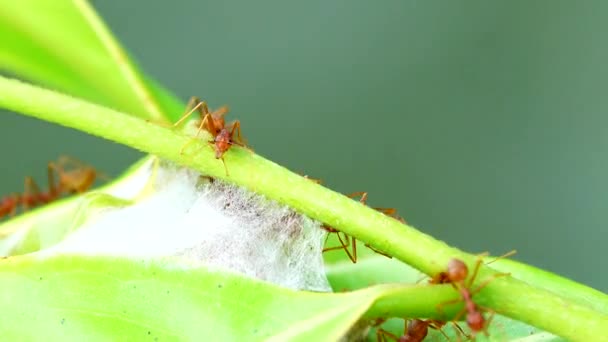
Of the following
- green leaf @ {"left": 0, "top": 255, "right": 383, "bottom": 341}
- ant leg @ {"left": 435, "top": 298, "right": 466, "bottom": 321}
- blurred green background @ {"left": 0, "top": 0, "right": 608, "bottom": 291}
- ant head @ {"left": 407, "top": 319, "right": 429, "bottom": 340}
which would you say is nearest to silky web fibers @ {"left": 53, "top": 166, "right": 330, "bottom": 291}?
green leaf @ {"left": 0, "top": 255, "right": 383, "bottom": 341}

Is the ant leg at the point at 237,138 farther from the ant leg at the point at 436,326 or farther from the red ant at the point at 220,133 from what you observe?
the ant leg at the point at 436,326

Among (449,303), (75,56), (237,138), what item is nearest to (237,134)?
(237,138)

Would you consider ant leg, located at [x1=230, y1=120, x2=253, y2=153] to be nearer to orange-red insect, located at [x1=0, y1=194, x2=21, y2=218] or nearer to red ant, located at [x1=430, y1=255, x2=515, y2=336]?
red ant, located at [x1=430, y1=255, x2=515, y2=336]

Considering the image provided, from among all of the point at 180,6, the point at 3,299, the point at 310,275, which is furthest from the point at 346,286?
the point at 180,6

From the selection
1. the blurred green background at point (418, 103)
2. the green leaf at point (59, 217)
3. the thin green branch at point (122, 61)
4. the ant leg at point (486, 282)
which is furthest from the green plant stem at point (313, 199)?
the blurred green background at point (418, 103)

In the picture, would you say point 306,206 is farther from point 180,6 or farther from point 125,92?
point 180,6

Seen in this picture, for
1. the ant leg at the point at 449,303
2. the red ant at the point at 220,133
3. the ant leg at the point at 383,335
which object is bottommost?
the ant leg at the point at 449,303
